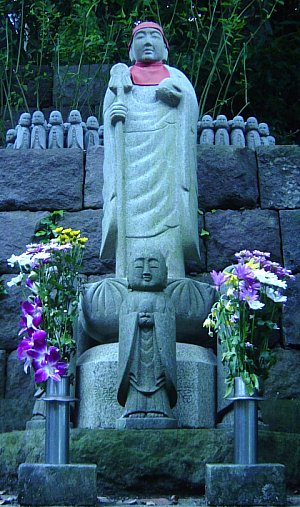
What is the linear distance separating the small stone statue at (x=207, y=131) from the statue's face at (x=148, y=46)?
1.28 m

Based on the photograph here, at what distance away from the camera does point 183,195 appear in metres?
6.38

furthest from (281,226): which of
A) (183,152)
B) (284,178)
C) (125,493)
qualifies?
(125,493)

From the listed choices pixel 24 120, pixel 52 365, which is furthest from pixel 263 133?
pixel 52 365

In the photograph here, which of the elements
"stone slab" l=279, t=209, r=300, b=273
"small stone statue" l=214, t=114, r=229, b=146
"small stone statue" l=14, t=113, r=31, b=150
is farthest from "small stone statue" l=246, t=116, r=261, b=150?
"small stone statue" l=14, t=113, r=31, b=150

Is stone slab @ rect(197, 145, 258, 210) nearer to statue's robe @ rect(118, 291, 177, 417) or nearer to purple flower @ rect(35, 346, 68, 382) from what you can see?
statue's robe @ rect(118, 291, 177, 417)

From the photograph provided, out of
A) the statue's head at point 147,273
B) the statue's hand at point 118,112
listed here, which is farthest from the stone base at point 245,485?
the statue's hand at point 118,112

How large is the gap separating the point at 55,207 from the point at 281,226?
1.60m

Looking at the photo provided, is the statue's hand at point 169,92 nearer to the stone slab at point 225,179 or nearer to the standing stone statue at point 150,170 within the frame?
the standing stone statue at point 150,170

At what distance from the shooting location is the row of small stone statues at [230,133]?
323 inches

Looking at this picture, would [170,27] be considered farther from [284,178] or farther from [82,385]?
[82,385]

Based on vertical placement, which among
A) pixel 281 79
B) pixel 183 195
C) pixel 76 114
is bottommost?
pixel 183 195

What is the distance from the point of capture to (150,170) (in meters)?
6.43

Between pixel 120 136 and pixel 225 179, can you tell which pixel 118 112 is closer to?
pixel 120 136

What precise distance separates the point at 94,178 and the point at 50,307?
2906 millimetres
